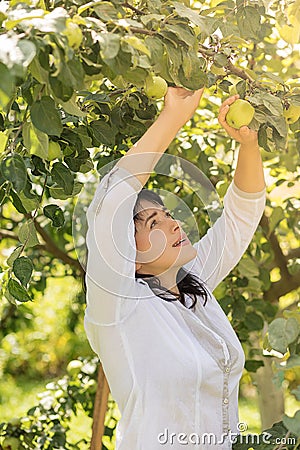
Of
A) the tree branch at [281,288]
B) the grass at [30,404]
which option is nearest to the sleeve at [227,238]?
the tree branch at [281,288]

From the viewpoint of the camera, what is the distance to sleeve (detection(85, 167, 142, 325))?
1.24m

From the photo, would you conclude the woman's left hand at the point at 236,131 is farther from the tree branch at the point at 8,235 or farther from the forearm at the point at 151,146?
the tree branch at the point at 8,235

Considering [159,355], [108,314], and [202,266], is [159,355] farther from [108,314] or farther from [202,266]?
[202,266]

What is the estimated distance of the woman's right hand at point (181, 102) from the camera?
4.17 ft

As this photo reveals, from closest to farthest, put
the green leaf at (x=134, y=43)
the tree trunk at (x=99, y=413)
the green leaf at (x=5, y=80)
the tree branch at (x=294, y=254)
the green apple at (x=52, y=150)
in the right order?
the green leaf at (x=5, y=80) < the green leaf at (x=134, y=43) < the green apple at (x=52, y=150) < the tree trunk at (x=99, y=413) < the tree branch at (x=294, y=254)

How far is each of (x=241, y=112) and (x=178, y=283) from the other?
1.31 ft

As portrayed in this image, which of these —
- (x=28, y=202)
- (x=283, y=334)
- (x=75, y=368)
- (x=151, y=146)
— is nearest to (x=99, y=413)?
(x=75, y=368)

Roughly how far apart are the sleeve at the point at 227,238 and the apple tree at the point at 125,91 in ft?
0.61

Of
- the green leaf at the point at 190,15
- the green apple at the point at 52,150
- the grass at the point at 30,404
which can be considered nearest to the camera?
the green leaf at the point at 190,15

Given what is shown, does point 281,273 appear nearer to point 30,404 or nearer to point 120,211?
point 120,211

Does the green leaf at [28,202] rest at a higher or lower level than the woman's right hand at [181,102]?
lower

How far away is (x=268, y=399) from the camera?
8.43 ft

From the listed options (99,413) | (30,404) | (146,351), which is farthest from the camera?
(30,404)

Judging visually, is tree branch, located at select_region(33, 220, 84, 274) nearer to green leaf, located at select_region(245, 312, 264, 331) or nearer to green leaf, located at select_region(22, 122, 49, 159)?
green leaf, located at select_region(245, 312, 264, 331)
